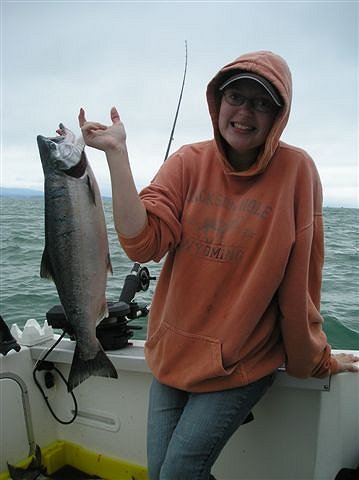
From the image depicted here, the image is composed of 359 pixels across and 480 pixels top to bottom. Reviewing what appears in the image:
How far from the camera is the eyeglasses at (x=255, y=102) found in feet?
6.85

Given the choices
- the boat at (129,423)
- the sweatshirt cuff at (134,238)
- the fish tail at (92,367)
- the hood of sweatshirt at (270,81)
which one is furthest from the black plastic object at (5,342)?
the hood of sweatshirt at (270,81)

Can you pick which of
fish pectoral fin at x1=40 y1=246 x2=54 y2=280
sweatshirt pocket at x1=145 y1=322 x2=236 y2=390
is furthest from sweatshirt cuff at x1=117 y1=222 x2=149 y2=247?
sweatshirt pocket at x1=145 y1=322 x2=236 y2=390

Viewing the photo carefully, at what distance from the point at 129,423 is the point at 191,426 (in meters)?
1.34

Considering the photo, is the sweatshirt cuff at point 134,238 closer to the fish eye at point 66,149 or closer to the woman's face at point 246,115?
the fish eye at point 66,149

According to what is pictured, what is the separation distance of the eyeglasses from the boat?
143 centimetres

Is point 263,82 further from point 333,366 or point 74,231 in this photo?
point 333,366

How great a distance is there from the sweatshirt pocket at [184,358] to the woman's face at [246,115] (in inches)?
36.2

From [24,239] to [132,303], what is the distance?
42.9ft

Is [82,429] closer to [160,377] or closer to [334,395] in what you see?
[160,377]

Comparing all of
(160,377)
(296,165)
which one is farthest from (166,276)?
(296,165)

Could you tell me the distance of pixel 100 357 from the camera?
7.33 ft

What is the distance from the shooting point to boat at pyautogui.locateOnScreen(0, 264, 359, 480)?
8.70ft

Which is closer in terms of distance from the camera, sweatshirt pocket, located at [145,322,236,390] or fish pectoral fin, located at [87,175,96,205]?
fish pectoral fin, located at [87,175,96,205]

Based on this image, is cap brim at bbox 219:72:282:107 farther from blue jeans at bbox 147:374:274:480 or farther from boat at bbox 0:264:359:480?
boat at bbox 0:264:359:480
